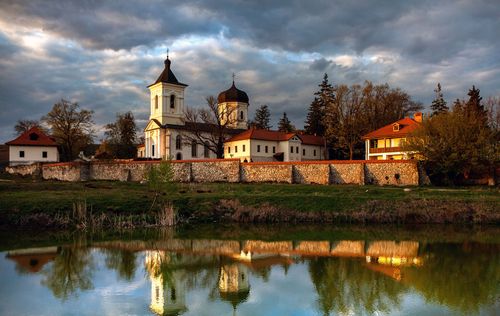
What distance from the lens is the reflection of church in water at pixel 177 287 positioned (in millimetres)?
11188

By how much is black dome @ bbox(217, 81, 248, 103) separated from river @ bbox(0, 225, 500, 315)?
4216 centimetres

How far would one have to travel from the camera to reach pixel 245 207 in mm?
25391

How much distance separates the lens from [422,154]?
109 ft

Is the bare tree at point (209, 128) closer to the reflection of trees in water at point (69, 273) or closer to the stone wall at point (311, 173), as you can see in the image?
the stone wall at point (311, 173)

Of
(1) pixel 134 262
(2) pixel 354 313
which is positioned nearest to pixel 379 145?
(1) pixel 134 262

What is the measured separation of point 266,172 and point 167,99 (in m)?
24.4

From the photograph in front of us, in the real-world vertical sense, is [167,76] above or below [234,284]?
above

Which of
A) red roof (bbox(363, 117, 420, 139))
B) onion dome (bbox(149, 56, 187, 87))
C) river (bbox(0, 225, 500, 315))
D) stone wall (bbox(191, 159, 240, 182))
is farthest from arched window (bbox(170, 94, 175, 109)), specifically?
river (bbox(0, 225, 500, 315))

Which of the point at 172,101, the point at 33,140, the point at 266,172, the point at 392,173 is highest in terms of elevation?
the point at 172,101

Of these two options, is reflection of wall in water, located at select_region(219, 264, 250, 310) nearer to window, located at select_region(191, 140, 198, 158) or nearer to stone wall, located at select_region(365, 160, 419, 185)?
stone wall, located at select_region(365, 160, 419, 185)

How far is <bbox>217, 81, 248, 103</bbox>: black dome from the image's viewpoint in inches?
2499

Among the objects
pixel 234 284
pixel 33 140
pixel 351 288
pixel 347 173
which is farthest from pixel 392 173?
pixel 33 140

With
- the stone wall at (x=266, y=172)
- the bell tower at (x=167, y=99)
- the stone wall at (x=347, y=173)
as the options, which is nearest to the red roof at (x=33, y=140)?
the bell tower at (x=167, y=99)

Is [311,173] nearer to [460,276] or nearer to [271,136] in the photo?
[271,136]
